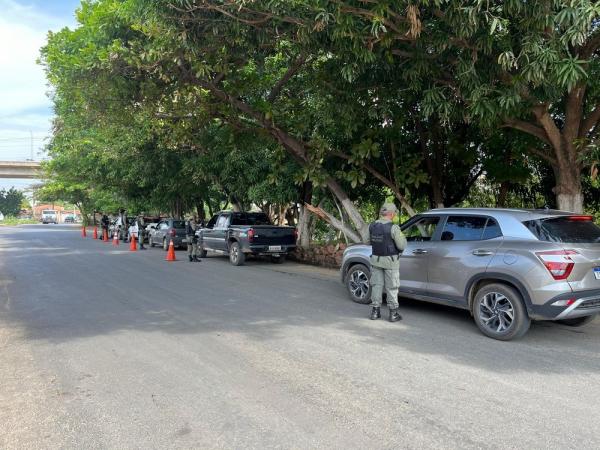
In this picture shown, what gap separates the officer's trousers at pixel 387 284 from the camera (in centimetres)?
705

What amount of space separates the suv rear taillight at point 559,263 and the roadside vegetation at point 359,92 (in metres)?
2.32

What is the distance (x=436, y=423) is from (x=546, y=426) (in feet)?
2.77

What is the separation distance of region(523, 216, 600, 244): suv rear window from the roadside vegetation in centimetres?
184

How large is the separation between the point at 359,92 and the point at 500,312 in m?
6.18

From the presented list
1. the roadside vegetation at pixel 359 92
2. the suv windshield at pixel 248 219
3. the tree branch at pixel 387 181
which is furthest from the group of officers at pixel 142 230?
the tree branch at pixel 387 181

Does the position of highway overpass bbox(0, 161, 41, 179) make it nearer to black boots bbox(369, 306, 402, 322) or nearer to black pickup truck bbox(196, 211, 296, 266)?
black pickup truck bbox(196, 211, 296, 266)

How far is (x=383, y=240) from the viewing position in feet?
23.1

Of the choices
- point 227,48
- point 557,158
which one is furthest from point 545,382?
point 227,48

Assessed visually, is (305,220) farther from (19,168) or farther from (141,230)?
(19,168)

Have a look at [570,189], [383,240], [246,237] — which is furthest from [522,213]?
[246,237]

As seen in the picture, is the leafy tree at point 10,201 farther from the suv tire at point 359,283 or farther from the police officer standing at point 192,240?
the suv tire at point 359,283

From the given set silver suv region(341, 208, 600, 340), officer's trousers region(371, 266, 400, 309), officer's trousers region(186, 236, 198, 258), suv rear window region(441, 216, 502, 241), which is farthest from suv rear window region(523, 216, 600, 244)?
officer's trousers region(186, 236, 198, 258)

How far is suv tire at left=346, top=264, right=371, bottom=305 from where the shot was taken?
326 inches

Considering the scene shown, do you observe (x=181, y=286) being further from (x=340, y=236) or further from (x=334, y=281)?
(x=340, y=236)
